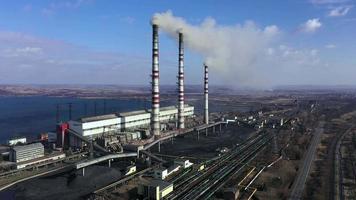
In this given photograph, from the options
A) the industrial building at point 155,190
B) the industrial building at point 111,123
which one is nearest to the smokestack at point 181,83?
the industrial building at point 111,123

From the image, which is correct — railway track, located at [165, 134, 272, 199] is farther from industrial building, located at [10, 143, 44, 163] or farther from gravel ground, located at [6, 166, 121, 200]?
industrial building, located at [10, 143, 44, 163]

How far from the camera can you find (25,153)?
27219 millimetres

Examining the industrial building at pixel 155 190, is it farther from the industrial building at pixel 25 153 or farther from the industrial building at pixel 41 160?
the industrial building at pixel 25 153

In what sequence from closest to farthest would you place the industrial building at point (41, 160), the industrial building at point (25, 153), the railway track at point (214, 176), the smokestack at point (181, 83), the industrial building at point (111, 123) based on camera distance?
the railway track at point (214, 176)
the industrial building at point (41, 160)
the industrial building at point (25, 153)
the industrial building at point (111, 123)
the smokestack at point (181, 83)

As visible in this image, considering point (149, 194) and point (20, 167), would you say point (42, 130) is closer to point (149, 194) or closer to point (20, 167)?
point (20, 167)

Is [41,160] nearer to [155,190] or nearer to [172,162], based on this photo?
[172,162]

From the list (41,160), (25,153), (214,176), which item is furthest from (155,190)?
(25,153)

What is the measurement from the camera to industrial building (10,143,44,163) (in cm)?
2680

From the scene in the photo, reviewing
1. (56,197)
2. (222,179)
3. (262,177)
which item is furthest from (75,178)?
(262,177)

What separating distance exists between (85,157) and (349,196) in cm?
1927

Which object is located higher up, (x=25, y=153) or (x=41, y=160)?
(x=25, y=153)

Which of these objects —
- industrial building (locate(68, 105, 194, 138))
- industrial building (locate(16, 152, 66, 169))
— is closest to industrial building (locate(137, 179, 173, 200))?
industrial building (locate(16, 152, 66, 169))

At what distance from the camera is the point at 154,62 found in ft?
118

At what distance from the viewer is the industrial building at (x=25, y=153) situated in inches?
1055
